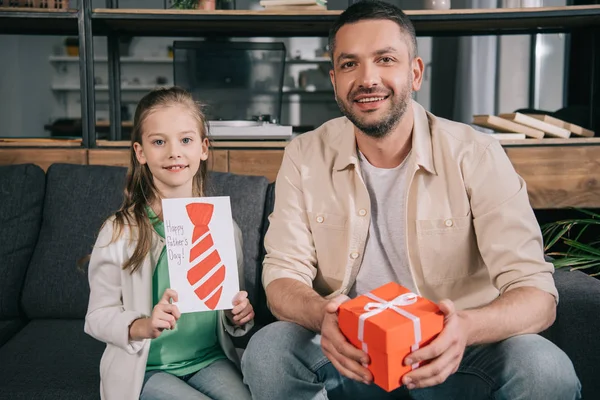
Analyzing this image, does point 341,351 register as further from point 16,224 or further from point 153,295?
point 16,224

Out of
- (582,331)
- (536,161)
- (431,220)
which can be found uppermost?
(536,161)

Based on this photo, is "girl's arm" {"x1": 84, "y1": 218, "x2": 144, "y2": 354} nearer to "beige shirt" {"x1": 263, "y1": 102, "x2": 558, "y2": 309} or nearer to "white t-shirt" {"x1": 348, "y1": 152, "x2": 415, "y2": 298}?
"beige shirt" {"x1": 263, "y1": 102, "x2": 558, "y2": 309}

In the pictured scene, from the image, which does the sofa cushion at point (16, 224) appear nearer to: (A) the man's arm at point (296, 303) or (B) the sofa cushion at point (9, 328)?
(B) the sofa cushion at point (9, 328)

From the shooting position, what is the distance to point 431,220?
132cm

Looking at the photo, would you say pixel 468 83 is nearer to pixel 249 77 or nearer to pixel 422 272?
pixel 249 77

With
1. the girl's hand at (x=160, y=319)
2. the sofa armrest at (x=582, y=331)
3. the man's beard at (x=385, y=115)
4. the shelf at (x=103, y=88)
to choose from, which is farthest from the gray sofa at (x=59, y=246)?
the shelf at (x=103, y=88)

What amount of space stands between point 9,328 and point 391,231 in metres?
1.08

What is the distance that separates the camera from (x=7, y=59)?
643 centimetres

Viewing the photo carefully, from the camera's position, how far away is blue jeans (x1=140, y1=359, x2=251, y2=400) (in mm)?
1183

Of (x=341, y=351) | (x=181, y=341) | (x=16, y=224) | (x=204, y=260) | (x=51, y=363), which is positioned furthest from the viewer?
(x=16, y=224)

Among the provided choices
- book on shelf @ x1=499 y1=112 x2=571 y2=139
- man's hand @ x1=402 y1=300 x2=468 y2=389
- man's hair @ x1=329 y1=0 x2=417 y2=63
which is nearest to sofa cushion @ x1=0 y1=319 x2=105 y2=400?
man's hand @ x1=402 y1=300 x2=468 y2=389

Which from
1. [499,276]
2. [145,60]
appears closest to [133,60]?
[145,60]

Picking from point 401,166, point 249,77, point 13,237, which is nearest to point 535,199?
point 401,166

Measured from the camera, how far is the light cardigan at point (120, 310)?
1.18 metres
